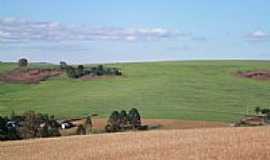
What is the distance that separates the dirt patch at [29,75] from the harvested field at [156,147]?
197 feet

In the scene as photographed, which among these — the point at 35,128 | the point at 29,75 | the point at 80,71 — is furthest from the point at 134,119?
the point at 29,75

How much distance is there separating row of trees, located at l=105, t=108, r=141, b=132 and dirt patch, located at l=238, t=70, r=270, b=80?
37828mm

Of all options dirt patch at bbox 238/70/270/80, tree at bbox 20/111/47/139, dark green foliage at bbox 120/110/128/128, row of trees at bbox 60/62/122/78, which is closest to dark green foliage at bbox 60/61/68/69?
row of trees at bbox 60/62/122/78

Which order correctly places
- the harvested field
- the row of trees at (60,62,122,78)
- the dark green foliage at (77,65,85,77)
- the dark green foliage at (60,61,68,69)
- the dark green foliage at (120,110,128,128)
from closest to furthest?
the harvested field
the dark green foliage at (120,110,128,128)
the row of trees at (60,62,122,78)
the dark green foliage at (77,65,85,77)
the dark green foliage at (60,61,68,69)

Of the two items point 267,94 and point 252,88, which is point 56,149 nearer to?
point 267,94

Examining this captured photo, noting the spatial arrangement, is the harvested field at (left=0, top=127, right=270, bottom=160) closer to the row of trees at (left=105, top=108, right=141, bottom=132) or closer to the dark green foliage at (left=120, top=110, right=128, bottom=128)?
the row of trees at (left=105, top=108, right=141, bottom=132)

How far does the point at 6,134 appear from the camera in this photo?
133 ft

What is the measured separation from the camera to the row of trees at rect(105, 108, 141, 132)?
44.8 metres

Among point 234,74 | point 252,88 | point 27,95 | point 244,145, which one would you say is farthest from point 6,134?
point 234,74

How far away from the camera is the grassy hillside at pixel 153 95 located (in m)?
57.2

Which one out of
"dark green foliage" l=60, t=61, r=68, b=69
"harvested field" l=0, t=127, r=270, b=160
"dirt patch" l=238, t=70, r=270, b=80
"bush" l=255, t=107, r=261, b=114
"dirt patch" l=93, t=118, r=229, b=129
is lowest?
"dirt patch" l=93, t=118, r=229, b=129

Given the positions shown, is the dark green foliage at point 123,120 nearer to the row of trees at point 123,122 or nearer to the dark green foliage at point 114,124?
the row of trees at point 123,122

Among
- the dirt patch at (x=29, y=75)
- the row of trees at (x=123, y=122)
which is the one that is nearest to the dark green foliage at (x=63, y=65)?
the dirt patch at (x=29, y=75)

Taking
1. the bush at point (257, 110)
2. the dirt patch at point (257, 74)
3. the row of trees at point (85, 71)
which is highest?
the row of trees at point (85, 71)
